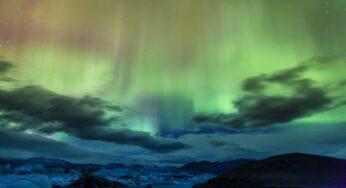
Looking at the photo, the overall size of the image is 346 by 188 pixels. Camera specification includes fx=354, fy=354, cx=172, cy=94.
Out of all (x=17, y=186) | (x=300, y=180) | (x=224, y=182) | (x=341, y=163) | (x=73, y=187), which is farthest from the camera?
(x=73, y=187)

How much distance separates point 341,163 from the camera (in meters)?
37.2

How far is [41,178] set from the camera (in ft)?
172

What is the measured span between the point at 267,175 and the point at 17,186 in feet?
95.5

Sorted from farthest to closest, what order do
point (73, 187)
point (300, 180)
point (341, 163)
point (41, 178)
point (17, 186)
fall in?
point (73, 187) → point (41, 178) → point (17, 186) → point (341, 163) → point (300, 180)

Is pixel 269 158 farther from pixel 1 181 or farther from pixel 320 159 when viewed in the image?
pixel 1 181

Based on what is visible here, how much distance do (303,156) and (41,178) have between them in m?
36.8

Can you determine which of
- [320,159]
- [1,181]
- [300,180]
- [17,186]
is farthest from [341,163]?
[1,181]

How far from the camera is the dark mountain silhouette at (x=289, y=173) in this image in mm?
34344

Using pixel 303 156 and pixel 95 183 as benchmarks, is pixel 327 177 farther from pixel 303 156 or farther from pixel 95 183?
pixel 95 183

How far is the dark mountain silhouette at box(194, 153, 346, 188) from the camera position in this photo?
34.3 m

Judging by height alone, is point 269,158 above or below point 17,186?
above

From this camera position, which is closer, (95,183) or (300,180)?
(300,180)

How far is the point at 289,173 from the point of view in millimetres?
37406

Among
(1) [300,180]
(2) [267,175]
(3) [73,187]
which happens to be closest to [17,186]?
(3) [73,187]
